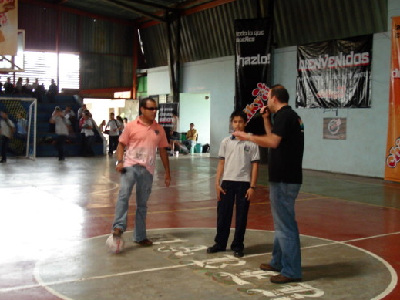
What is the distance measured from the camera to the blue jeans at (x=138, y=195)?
6.60 m

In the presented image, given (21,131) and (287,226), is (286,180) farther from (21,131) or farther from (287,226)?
(21,131)

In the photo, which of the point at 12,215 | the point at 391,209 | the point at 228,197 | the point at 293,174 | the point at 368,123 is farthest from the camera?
the point at 368,123

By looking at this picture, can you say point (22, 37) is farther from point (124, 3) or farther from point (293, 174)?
point (293, 174)

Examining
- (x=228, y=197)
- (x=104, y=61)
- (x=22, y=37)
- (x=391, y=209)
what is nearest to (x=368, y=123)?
(x=391, y=209)

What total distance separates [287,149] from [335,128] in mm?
13747

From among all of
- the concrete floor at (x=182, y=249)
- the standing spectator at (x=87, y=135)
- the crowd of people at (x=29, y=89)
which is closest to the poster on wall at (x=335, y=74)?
the concrete floor at (x=182, y=249)

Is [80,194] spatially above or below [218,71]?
below

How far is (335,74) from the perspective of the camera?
18.2 meters

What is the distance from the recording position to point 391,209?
10.5m

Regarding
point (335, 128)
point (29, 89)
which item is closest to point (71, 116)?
point (29, 89)

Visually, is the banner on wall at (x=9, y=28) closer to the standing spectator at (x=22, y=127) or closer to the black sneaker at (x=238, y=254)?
the standing spectator at (x=22, y=127)

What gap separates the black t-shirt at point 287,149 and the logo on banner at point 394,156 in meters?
11.5

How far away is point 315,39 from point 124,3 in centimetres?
1109

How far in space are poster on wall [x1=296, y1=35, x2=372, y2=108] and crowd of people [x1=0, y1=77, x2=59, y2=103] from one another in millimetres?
13995
